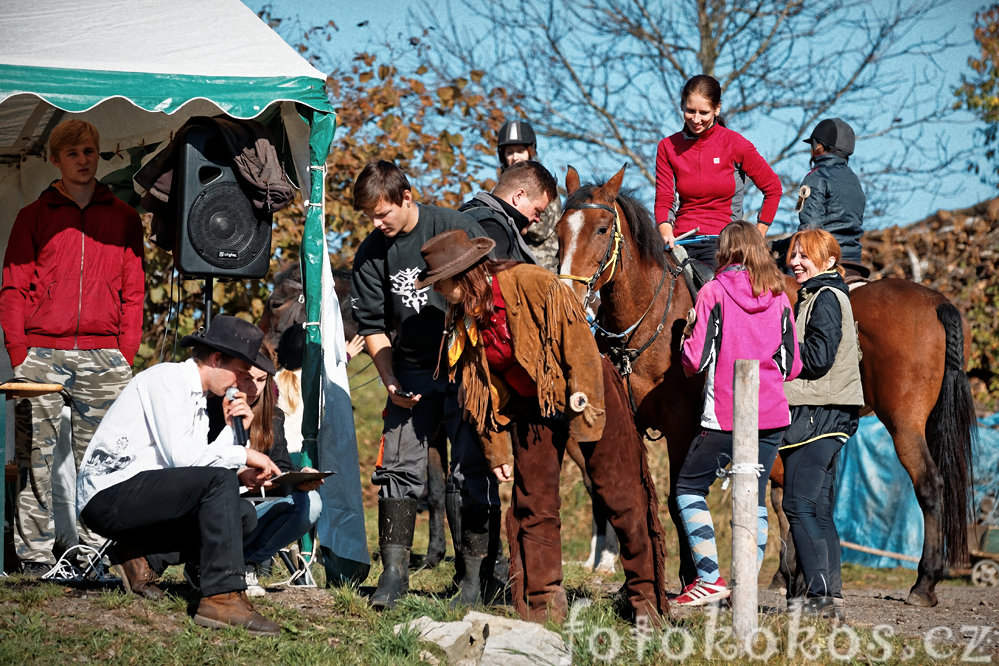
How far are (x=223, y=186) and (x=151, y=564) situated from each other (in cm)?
232

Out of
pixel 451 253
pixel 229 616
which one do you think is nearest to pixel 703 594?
pixel 451 253

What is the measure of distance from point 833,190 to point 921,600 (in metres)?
2.82

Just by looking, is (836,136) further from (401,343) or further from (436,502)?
(436,502)

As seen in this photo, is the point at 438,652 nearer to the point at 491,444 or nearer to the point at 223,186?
the point at 491,444

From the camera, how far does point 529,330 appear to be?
15.0ft

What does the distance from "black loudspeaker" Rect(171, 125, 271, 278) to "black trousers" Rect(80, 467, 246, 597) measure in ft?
5.91

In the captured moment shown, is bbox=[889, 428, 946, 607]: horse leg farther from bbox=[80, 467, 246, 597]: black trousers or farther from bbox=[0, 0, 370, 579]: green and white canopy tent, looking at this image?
bbox=[80, 467, 246, 597]: black trousers

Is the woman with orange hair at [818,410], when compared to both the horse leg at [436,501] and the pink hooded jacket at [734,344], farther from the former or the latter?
the horse leg at [436,501]

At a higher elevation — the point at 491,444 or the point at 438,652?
the point at 491,444

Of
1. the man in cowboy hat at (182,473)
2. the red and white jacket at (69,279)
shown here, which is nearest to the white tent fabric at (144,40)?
the red and white jacket at (69,279)

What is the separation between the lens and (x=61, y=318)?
20.2ft

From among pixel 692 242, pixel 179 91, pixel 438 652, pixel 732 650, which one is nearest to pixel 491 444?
pixel 438 652

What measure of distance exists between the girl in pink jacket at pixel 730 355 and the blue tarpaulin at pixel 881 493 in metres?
6.94

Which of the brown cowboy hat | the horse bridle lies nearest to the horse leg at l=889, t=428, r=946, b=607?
the horse bridle
